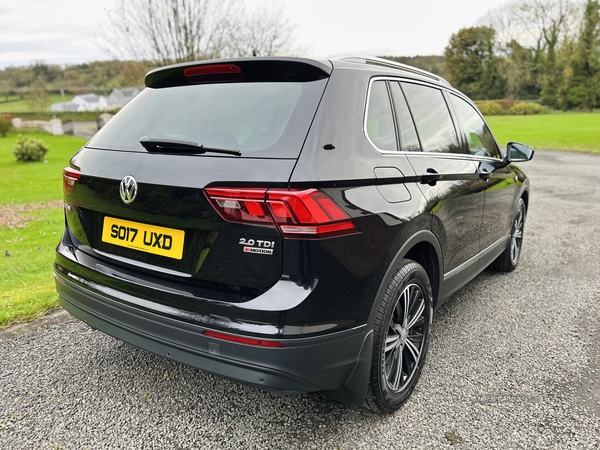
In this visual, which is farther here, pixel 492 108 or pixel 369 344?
pixel 492 108

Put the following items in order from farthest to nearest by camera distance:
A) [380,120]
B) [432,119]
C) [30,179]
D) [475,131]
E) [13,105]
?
[13,105] → [30,179] → [475,131] → [432,119] → [380,120]

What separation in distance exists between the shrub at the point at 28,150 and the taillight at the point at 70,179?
17211mm

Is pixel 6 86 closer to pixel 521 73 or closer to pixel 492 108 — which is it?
pixel 492 108

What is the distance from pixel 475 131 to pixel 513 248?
1600 mm

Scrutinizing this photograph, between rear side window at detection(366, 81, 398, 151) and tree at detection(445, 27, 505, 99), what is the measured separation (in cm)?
5734

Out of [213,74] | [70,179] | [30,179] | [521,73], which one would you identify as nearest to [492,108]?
[521,73]

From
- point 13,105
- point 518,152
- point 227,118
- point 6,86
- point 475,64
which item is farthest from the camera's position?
point 475,64

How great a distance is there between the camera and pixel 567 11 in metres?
48.5

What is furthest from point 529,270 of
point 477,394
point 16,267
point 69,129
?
point 69,129

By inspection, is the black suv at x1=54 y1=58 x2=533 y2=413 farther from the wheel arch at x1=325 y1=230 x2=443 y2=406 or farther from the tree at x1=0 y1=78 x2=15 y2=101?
the tree at x1=0 y1=78 x2=15 y2=101

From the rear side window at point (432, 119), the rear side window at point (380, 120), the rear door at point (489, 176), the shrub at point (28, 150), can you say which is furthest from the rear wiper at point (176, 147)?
the shrub at point (28, 150)

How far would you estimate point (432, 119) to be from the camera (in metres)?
3.05

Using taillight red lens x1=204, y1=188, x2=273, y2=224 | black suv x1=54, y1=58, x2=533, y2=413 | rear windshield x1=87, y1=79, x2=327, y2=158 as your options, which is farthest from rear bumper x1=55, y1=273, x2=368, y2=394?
rear windshield x1=87, y1=79, x2=327, y2=158

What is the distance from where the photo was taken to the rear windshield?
6.63 feet
